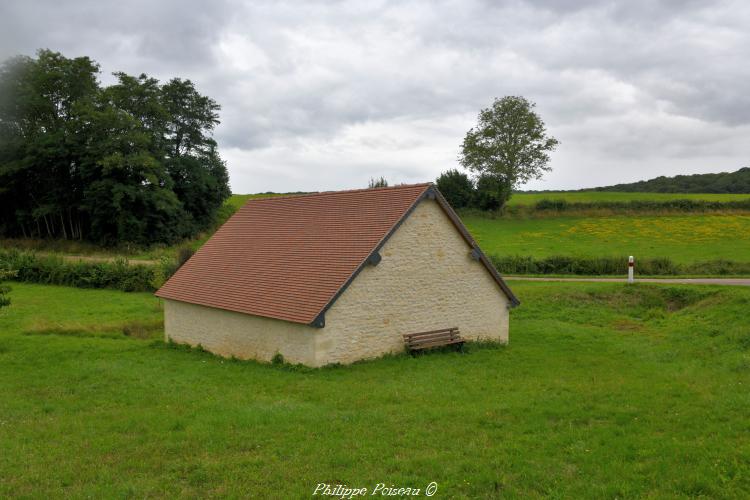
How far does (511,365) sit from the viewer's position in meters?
16.1

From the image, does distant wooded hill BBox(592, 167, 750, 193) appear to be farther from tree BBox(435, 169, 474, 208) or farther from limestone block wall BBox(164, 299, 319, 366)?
limestone block wall BBox(164, 299, 319, 366)

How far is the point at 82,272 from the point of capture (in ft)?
129

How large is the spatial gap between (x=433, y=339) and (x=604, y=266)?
20.7m

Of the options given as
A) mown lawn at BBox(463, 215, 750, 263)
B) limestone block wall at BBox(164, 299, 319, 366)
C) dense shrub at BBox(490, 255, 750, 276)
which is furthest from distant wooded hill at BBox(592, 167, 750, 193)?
limestone block wall at BBox(164, 299, 319, 366)

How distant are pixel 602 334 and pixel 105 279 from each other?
3159cm

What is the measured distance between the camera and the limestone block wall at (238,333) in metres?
16.1

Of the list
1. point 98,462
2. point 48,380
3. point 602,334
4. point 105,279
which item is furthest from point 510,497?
point 105,279

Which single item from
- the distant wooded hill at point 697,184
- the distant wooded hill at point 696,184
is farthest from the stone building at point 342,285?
the distant wooded hill at point 697,184

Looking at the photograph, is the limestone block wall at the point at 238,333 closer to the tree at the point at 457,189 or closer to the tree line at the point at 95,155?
the tree line at the point at 95,155

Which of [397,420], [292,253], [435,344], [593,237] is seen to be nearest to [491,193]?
[593,237]

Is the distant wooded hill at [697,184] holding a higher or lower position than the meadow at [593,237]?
higher

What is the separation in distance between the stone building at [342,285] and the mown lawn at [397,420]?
91cm

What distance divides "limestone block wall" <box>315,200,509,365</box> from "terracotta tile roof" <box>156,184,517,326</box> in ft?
1.75

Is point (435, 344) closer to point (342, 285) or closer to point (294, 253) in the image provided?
point (342, 285)
